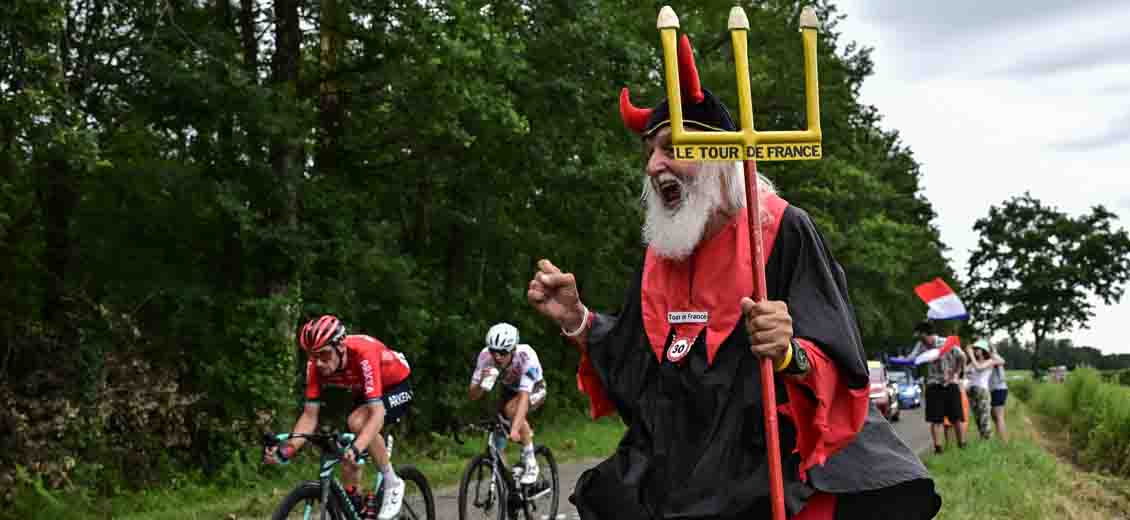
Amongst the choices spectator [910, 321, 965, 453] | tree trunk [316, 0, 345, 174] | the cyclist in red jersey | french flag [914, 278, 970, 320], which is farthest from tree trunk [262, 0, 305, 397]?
french flag [914, 278, 970, 320]

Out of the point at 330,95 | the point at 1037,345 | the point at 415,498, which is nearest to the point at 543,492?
the point at 415,498

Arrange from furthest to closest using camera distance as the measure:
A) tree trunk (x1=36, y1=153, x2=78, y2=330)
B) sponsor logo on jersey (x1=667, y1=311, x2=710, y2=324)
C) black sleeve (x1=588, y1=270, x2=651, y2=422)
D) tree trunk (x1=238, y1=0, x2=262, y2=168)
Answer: tree trunk (x1=238, y1=0, x2=262, y2=168) → tree trunk (x1=36, y1=153, x2=78, y2=330) → black sleeve (x1=588, y1=270, x2=651, y2=422) → sponsor logo on jersey (x1=667, y1=311, x2=710, y2=324)

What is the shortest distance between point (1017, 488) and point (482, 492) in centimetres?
431

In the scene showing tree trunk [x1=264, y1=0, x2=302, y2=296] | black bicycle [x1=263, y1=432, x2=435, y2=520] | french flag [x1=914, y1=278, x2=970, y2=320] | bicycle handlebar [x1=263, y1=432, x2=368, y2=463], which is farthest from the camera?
french flag [x1=914, y1=278, x2=970, y2=320]

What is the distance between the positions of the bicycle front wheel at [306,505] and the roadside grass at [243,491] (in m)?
4.27

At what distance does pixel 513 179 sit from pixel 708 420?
57.6 ft

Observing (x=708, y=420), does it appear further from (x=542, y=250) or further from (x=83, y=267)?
(x=542, y=250)

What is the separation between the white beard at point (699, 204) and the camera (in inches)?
138

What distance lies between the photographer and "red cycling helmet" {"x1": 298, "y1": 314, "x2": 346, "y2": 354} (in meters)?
8.01

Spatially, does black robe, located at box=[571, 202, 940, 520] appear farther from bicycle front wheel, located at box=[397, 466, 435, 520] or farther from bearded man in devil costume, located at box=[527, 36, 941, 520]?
bicycle front wheel, located at box=[397, 466, 435, 520]

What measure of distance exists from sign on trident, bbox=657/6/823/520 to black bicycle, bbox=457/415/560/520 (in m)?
7.11

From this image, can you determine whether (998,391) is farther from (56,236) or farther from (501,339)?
(56,236)

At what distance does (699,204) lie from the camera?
11.5 feet

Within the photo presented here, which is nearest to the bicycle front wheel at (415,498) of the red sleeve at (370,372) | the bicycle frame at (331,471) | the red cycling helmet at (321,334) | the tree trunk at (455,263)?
the bicycle frame at (331,471)
